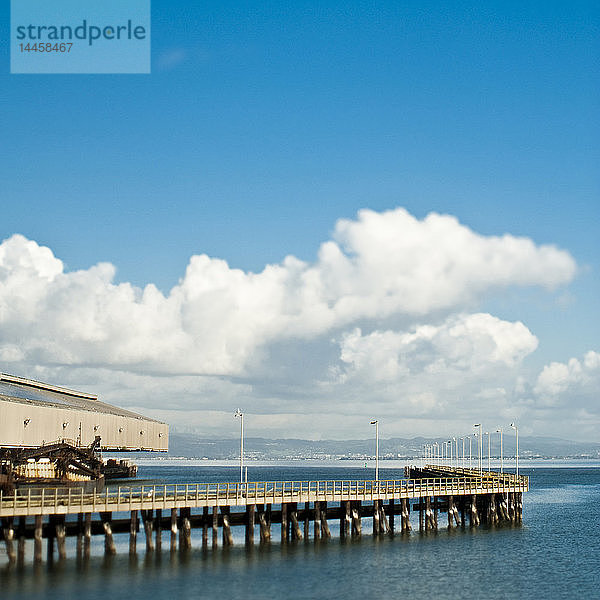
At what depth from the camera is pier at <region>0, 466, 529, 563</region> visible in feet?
194

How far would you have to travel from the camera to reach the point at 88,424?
138 meters

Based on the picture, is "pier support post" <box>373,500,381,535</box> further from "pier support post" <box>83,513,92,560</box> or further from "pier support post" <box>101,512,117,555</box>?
"pier support post" <box>83,513,92,560</box>

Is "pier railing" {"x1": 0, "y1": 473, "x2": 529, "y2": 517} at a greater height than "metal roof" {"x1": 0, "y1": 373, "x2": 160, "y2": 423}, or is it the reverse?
"metal roof" {"x1": 0, "y1": 373, "x2": 160, "y2": 423}

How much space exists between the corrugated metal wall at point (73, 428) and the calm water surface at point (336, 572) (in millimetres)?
41526

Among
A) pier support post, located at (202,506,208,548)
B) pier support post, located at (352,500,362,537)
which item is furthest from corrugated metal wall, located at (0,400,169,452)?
pier support post, located at (352,500,362,537)

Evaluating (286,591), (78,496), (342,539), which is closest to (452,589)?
(286,591)

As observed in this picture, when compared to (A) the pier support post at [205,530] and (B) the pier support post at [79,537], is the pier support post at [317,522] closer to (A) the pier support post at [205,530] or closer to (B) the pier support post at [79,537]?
(A) the pier support post at [205,530]

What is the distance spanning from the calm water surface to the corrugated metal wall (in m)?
41.5

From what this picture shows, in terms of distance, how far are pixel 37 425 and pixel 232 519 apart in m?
55.3

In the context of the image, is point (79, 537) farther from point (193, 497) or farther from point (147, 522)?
point (193, 497)

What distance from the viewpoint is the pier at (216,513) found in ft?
194

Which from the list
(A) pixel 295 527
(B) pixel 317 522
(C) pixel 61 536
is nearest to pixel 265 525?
(A) pixel 295 527

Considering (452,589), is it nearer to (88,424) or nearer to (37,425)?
(37,425)

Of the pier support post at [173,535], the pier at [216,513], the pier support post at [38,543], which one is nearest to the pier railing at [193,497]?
the pier at [216,513]
